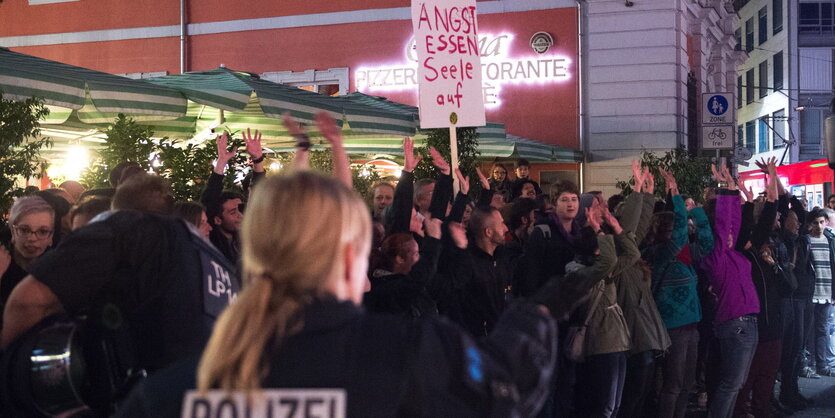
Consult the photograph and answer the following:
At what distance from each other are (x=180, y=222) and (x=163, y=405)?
1.31m

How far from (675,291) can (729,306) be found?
0.53 meters

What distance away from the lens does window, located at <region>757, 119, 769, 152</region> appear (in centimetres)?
5528

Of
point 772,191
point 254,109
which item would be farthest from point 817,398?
point 254,109

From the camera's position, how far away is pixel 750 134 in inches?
2298

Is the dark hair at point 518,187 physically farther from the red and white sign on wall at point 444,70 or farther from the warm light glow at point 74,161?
the warm light glow at point 74,161

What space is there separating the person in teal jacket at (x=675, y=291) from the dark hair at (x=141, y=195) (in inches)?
186

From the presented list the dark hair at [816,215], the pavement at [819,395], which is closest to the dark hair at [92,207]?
the pavement at [819,395]

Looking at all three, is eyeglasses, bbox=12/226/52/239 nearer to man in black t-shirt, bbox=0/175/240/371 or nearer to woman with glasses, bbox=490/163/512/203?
man in black t-shirt, bbox=0/175/240/371

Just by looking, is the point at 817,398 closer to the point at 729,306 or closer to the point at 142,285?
the point at 729,306

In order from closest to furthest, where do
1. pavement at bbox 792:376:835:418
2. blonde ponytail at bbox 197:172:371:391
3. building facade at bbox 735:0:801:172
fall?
blonde ponytail at bbox 197:172:371:391
pavement at bbox 792:376:835:418
building facade at bbox 735:0:801:172

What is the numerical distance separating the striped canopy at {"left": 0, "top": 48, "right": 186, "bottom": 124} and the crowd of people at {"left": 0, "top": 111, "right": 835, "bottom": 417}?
1006 millimetres

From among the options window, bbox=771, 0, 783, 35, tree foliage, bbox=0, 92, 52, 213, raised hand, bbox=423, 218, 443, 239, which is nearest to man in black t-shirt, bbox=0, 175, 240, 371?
raised hand, bbox=423, 218, 443, 239

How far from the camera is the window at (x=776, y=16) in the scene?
175ft

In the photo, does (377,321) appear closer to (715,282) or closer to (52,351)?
(52,351)
